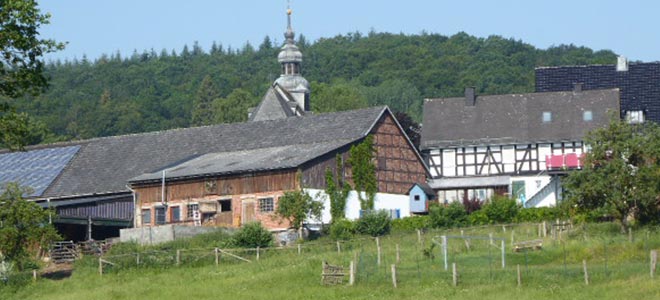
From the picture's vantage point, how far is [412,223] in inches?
2456

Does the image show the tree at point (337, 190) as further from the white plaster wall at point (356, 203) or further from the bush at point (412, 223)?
the bush at point (412, 223)

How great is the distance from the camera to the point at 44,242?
177 ft

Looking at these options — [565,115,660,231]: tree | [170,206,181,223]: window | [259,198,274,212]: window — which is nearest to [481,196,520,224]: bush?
[565,115,660,231]: tree

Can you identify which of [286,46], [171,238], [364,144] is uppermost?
[286,46]

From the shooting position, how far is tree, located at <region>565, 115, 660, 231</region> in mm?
55594

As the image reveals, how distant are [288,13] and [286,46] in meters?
7.22

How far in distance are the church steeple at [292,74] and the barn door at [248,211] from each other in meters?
49.0

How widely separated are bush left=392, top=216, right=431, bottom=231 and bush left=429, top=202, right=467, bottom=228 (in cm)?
26

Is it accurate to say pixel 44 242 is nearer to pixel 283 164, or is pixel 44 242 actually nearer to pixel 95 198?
pixel 283 164

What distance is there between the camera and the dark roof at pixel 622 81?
84.1m

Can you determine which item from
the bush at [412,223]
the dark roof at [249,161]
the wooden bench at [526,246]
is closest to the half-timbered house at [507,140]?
the dark roof at [249,161]

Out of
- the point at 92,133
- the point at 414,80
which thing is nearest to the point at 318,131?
the point at 92,133

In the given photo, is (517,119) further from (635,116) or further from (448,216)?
(448,216)

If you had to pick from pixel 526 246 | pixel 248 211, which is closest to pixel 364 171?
pixel 248 211
